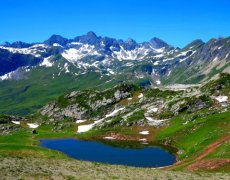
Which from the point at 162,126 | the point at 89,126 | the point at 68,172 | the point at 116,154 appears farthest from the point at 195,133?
the point at 89,126

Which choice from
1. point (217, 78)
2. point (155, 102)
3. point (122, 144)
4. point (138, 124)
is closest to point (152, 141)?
point (122, 144)

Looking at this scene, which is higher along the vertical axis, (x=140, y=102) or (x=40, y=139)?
(x=140, y=102)

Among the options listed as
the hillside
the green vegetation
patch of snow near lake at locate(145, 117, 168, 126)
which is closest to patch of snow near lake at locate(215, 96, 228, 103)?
the hillside

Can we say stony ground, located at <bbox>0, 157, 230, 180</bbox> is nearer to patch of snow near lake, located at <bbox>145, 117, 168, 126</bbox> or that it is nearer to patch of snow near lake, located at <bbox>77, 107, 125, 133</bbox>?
patch of snow near lake, located at <bbox>145, 117, 168, 126</bbox>

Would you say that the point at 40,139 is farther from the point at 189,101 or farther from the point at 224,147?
the point at 224,147

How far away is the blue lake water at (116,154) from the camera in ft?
316

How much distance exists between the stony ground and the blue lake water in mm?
35582

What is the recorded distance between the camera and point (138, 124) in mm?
156500

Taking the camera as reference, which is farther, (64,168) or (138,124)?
Result: (138,124)

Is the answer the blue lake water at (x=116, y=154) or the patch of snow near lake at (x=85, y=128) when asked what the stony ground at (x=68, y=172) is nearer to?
the blue lake water at (x=116, y=154)

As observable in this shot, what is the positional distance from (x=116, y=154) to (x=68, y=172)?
59473 mm

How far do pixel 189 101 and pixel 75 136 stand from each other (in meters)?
52.4

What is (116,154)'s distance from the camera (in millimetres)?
109250

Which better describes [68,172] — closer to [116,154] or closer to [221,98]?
[116,154]
